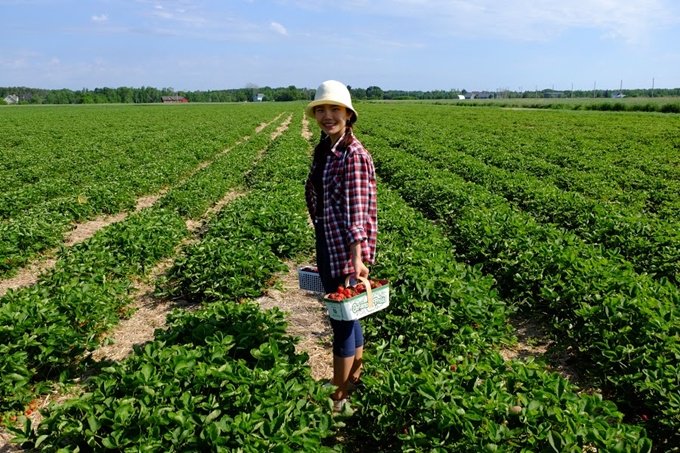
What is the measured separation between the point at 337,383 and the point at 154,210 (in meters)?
7.54

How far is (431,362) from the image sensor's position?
4.23 m

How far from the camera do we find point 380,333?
18.2ft

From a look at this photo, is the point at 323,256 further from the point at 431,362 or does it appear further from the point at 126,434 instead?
the point at 126,434

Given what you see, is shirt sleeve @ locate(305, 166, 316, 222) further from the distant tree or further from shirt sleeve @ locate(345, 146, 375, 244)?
the distant tree

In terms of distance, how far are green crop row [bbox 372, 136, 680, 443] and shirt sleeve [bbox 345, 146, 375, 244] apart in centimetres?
257

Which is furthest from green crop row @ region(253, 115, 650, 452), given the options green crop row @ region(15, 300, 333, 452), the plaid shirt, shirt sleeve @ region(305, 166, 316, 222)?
shirt sleeve @ region(305, 166, 316, 222)

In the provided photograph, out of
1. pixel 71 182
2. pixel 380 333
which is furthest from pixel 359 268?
pixel 71 182

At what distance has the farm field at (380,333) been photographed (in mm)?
3344

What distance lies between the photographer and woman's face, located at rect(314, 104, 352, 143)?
378 cm

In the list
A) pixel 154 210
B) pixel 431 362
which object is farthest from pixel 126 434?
pixel 154 210

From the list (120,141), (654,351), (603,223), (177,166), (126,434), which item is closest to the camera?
(126,434)

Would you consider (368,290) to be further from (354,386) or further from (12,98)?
(12,98)

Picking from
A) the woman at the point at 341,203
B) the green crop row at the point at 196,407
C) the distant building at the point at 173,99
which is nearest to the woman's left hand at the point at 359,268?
the woman at the point at 341,203

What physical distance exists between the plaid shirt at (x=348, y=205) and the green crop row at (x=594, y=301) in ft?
8.17
